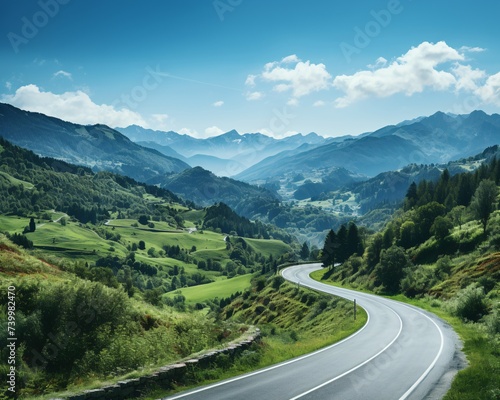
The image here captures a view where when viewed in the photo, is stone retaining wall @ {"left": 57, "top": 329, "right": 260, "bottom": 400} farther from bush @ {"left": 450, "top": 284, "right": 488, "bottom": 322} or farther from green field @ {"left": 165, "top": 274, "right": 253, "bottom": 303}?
green field @ {"left": 165, "top": 274, "right": 253, "bottom": 303}

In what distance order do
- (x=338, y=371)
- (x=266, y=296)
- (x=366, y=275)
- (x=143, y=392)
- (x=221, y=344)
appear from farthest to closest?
(x=266, y=296), (x=366, y=275), (x=221, y=344), (x=338, y=371), (x=143, y=392)

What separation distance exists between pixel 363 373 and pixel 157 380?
10194 millimetres

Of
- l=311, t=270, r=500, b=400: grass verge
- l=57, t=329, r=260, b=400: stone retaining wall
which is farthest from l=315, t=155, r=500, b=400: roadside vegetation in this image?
l=57, t=329, r=260, b=400: stone retaining wall

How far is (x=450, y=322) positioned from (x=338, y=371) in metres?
25.1

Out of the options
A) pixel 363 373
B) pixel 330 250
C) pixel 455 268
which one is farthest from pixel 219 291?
pixel 363 373

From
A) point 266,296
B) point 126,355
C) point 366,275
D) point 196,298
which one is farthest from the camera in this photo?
point 196,298

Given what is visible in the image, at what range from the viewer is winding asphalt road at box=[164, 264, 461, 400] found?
16.6 m

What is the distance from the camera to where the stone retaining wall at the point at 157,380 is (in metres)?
13.9

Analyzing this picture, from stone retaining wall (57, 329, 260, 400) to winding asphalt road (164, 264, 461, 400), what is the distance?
3.83 ft

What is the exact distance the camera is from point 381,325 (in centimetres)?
4081

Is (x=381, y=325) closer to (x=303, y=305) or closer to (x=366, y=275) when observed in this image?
(x=303, y=305)

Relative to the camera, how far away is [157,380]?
16.1 metres

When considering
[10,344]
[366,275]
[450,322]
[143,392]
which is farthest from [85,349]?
[366,275]

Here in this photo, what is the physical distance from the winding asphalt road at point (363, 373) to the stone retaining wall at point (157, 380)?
1168 mm
